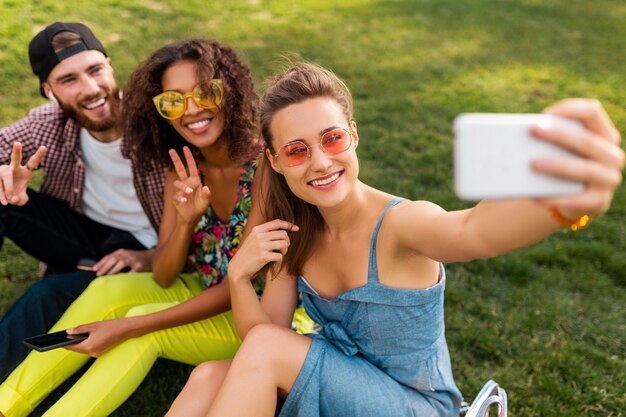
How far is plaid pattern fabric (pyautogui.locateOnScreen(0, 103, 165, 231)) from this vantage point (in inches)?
129

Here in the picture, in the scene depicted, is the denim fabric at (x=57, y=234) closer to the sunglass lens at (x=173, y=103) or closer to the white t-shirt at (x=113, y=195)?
the white t-shirt at (x=113, y=195)

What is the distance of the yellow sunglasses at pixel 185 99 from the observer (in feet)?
8.77

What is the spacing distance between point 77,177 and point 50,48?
685mm

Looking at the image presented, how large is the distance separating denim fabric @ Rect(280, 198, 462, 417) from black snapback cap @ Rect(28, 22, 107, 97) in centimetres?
197

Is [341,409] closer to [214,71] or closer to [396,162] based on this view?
[214,71]

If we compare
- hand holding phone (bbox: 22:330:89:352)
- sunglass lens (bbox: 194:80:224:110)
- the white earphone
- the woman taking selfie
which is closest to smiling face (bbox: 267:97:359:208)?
the woman taking selfie

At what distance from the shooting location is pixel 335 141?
2.03 m

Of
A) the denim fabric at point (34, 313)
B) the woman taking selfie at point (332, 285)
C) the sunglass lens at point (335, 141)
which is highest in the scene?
the sunglass lens at point (335, 141)

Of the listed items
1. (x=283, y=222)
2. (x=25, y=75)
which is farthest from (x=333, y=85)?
(x=25, y=75)

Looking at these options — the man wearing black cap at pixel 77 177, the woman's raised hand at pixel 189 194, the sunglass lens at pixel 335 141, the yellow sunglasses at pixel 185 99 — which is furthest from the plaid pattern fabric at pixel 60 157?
the sunglass lens at pixel 335 141

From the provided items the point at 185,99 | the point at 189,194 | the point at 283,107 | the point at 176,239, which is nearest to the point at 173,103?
the point at 185,99

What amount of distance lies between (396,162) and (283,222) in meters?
2.65

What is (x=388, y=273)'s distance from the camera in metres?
2.10

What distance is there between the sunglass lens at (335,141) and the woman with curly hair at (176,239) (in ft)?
2.15
